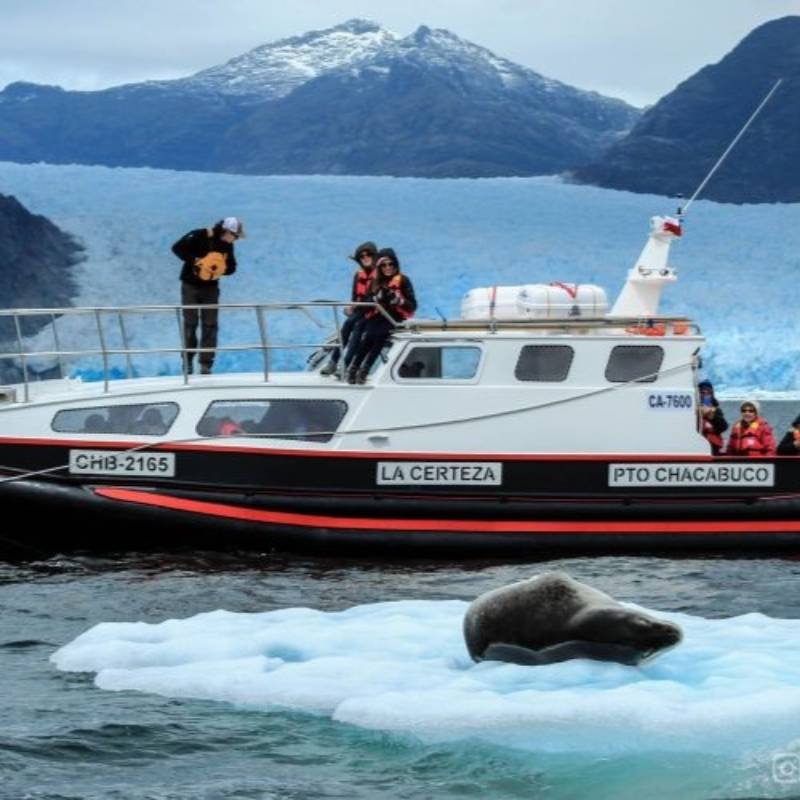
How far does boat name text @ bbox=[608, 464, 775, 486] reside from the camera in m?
13.3

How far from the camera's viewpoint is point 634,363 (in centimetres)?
1355

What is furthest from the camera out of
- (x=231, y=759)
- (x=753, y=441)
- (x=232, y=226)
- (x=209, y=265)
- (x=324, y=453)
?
(x=209, y=265)

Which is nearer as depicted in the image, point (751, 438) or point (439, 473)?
point (439, 473)

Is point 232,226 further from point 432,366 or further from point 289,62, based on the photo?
point 289,62

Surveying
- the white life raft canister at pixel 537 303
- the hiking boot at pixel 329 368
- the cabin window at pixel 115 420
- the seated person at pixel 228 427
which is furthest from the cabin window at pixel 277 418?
the white life raft canister at pixel 537 303

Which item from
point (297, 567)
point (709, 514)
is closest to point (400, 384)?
point (297, 567)

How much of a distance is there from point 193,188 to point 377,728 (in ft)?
94.8

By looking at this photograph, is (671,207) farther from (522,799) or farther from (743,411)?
(522,799)

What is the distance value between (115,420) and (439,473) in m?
2.55

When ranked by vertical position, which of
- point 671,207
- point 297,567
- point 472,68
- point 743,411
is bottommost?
point 297,567

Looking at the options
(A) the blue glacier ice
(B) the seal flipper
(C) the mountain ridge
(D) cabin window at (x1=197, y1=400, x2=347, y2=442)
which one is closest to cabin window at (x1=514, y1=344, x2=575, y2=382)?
(D) cabin window at (x1=197, y1=400, x2=347, y2=442)

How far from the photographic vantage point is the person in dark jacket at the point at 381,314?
13.4 meters

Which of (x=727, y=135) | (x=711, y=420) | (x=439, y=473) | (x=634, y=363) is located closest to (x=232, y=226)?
(x=439, y=473)

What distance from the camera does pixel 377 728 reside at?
777 centimetres
